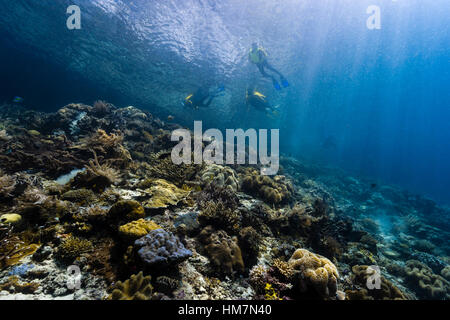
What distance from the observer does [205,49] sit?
782 inches

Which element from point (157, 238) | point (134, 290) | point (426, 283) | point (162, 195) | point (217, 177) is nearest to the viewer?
point (134, 290)

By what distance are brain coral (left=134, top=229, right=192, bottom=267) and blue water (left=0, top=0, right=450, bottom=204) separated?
1916 cm

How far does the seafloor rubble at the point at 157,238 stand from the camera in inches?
90.7

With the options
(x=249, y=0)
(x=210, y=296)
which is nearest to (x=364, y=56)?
(x=249, y=0)

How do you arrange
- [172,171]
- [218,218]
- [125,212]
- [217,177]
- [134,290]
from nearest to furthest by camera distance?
1. [134,290]
2. [125,212]
3. [218,218]
4. [172,171]
5. [217,177]

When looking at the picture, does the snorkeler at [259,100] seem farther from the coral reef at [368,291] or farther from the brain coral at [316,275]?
the brain coral at [316,275]

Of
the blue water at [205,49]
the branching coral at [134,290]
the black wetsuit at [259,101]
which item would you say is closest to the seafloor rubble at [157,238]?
the branching coral at [134,290]

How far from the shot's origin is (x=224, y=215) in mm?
3867

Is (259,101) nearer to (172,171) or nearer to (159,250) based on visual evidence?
(172,171)

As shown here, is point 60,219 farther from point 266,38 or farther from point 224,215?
point 266,38

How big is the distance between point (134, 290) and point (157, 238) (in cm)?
66

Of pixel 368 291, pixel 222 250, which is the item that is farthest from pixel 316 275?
pixel 368 291

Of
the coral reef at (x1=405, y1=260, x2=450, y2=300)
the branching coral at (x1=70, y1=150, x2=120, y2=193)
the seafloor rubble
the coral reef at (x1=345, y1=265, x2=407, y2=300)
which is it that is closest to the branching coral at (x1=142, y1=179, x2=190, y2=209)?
the seafloor rubble

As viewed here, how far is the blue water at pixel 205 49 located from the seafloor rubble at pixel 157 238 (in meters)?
16.3
